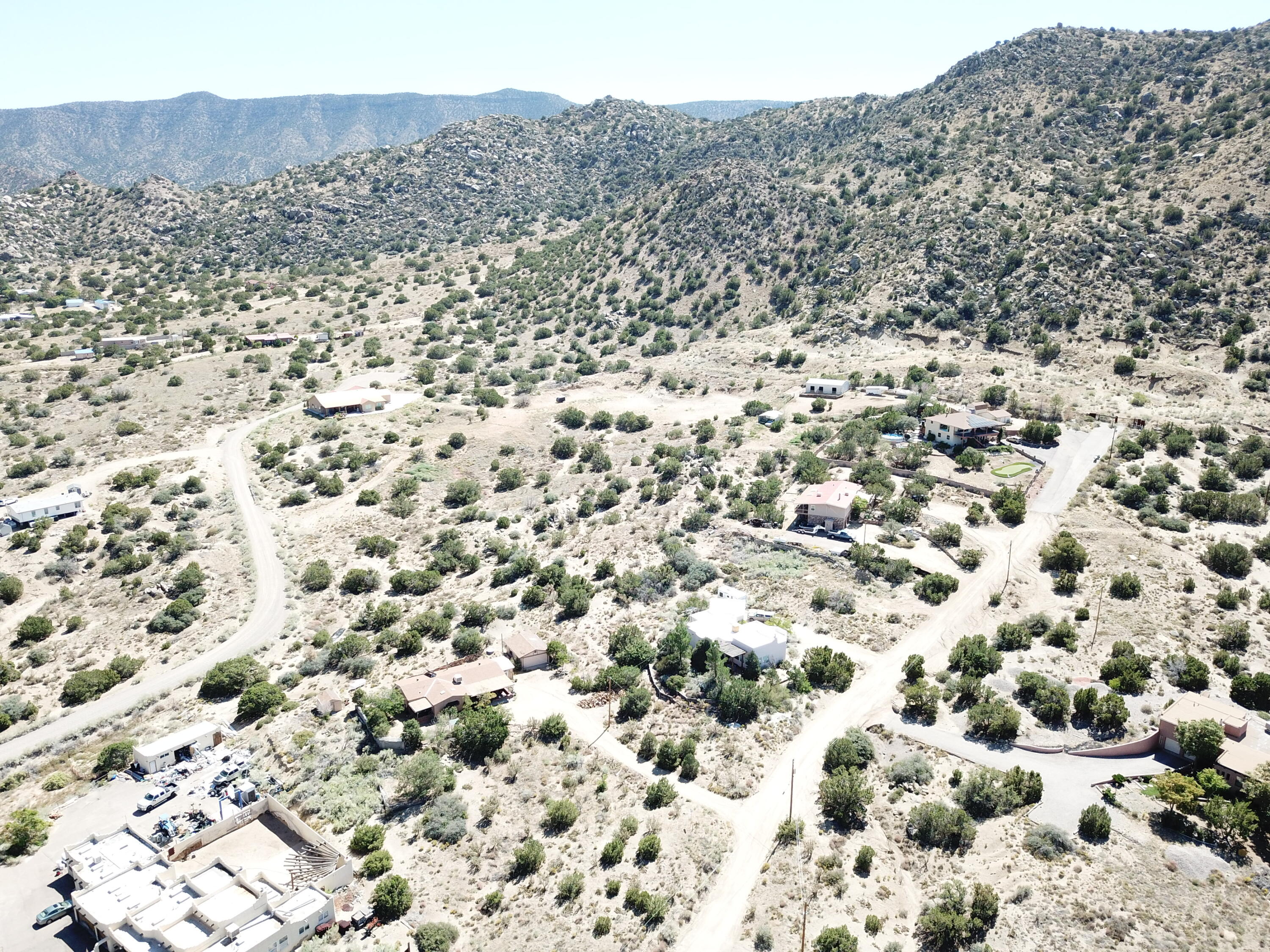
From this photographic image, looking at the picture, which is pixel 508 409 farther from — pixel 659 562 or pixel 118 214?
pixel 118 214

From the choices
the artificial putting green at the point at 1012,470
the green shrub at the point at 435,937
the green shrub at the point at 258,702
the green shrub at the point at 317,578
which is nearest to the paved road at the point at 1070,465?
the artificial putting green at the point at 1012,470

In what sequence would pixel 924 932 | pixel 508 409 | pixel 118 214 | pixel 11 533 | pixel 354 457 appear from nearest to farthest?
pixel 924 932, pixel 11 533, pixel 354 457, pixel 508 409, pixel 118 214

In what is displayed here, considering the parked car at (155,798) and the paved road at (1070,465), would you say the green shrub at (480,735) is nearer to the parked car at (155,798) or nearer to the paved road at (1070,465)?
the parked car at (155,798)

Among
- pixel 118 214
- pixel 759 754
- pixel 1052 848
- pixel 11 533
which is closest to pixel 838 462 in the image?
pixel 759 754

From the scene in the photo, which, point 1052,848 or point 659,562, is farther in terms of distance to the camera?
point 659,562

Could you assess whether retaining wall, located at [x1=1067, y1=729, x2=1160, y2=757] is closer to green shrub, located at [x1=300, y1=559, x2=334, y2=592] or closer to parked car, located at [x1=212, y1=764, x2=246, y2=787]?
parked car, located at [x1=212, y1=764, x2=246, y2=787]

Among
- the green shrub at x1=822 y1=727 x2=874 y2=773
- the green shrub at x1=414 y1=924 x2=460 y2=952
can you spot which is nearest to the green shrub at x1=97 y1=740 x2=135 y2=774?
the green shrub at x1=414 y1=924 x2=460 y2=952

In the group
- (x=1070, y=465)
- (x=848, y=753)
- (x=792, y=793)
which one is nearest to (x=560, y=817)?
(x=792, y=793)
